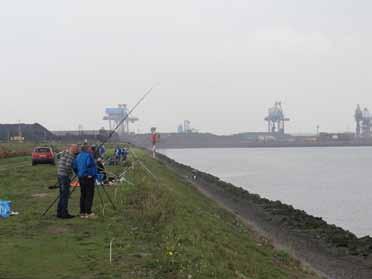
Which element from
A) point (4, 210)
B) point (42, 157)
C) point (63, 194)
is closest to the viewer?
point (63, 194)

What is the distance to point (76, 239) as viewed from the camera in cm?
1318

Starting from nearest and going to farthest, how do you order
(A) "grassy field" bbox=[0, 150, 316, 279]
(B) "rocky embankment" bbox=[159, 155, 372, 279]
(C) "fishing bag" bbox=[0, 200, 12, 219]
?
1. (A) "grassy field" bbox=[0, 150, 316, 279]
2. (C) "fishing bag" bbox=[0, 200, 12, 219]
3. (B) "rocky embankment" bbox=[159, 155, 372, 279]

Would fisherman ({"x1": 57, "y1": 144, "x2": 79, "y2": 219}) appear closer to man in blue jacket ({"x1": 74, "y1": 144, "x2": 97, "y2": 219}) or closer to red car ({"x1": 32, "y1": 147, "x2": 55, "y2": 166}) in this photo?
man in blue jacket ({"x1": 74, "y1": 144, "x2": 97, "y2": 219})

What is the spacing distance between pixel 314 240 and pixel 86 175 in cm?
1140

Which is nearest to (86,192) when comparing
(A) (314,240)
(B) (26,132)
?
(A) (314,240)

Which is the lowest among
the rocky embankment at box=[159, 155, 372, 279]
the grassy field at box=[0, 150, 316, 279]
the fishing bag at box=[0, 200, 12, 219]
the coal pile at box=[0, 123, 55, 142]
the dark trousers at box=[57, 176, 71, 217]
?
the rocky embankment at box=[159, 155, 372, 279]

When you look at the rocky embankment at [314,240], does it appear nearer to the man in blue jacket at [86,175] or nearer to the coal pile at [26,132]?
the man in blue jacket at [86,175]

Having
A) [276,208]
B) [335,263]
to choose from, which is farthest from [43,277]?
[276,208]

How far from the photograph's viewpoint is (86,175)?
16250mm

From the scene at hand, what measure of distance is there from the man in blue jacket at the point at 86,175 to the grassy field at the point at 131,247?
47 centimetres

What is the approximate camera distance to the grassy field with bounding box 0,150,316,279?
34.1 ft

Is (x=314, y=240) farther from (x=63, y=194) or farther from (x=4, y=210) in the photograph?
(x=4, y=210)

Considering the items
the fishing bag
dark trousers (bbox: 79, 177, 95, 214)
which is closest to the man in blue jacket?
dark trousers (bbox: 79, 177, 95, 214)

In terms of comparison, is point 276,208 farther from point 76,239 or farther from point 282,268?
point 76,239
